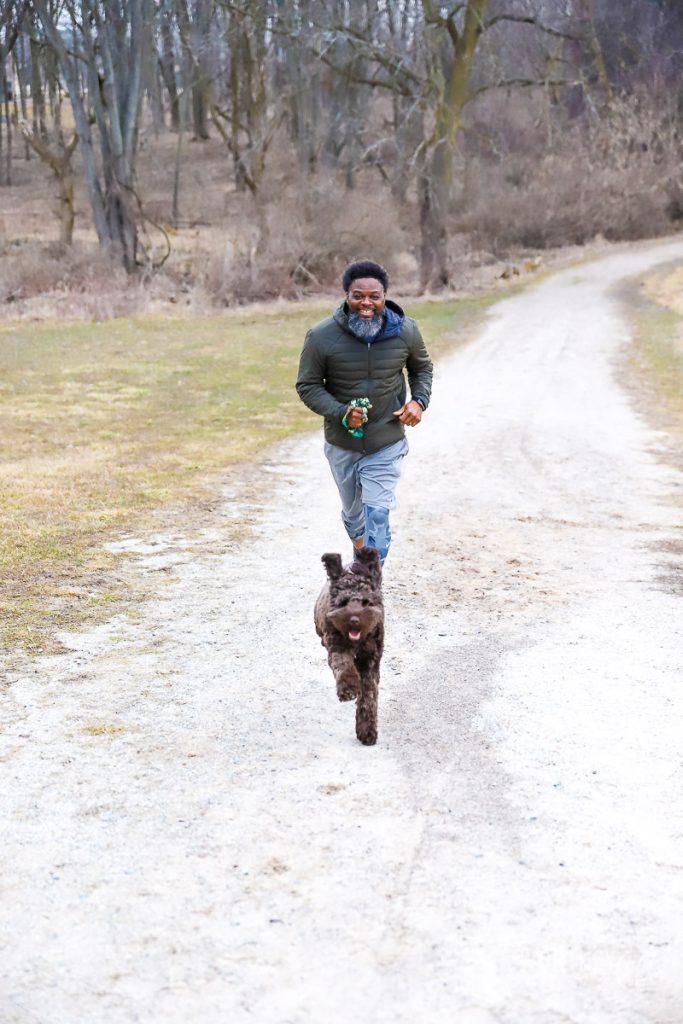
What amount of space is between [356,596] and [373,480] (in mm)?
1225

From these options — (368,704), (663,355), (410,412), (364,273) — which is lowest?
(663,355)

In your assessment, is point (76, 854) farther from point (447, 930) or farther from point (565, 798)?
point (565, 798)

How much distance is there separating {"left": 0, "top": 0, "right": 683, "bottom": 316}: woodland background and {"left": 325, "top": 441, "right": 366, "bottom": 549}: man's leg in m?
21.3

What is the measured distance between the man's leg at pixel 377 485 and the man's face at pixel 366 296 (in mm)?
790

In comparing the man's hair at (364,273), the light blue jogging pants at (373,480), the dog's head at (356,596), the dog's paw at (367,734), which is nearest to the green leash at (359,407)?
the light blue jogging pants at (373,480)

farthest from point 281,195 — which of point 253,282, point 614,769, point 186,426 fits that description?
point 614,769

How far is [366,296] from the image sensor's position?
5734mm

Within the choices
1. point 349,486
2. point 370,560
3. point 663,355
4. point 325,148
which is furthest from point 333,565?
point 325,148

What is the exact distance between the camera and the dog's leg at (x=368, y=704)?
521 cm

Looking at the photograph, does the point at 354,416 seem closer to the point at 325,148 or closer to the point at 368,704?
the point at 368,704

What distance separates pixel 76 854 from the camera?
14.4 feet

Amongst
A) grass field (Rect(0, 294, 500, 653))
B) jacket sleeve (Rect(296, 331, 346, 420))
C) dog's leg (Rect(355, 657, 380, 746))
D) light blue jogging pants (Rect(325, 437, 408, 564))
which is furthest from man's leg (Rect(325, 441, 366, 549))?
grass field (Rect(0, 294, 500, 653))

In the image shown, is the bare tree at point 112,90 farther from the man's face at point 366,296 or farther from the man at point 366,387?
the man's face at point 366,296

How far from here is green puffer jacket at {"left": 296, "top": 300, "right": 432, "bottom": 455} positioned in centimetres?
595
